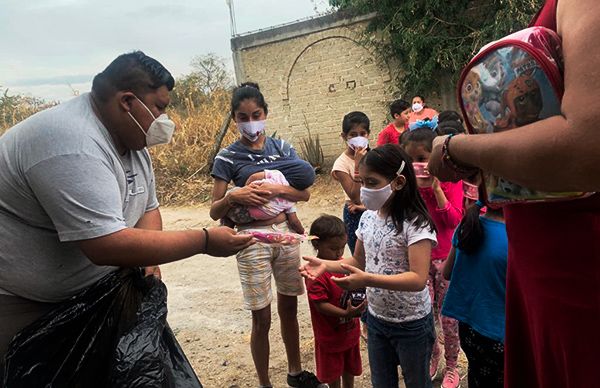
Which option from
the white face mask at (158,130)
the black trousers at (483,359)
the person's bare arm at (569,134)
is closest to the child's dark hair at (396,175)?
the black trousers at (483,359)

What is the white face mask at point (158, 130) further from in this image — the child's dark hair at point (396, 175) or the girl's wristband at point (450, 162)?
the girl's wristband at point (450, 162)

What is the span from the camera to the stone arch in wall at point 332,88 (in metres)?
10.3

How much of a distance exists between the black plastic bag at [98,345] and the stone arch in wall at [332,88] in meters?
9.02

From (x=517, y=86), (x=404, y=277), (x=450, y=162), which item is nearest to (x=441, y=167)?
(x=450, y=162)

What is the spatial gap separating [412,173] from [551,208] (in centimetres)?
122

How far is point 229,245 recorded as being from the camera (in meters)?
2.04

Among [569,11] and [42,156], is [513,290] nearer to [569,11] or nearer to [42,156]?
[569,11]

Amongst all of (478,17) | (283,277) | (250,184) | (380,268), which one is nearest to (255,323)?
(283,277)

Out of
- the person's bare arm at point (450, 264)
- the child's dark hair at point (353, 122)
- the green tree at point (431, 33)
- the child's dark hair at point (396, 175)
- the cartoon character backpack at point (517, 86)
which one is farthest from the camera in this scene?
the green tree at point (431, 33)

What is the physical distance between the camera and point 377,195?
2.24 m

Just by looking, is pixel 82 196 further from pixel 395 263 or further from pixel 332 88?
pixel 332 88

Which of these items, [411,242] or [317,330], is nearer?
[411,242]

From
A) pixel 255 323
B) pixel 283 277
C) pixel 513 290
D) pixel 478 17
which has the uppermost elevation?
pixel 478 17

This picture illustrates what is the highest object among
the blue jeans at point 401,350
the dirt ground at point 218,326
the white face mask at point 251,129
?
the white face mask at point 251,129
